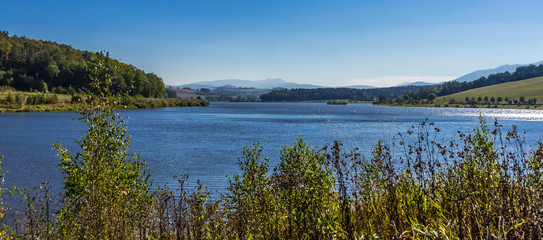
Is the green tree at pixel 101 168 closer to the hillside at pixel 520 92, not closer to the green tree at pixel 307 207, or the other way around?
the green tree at pixel 307 207

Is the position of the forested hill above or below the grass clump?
above

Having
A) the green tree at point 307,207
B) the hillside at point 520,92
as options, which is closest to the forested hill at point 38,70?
the green tree at point 307,207

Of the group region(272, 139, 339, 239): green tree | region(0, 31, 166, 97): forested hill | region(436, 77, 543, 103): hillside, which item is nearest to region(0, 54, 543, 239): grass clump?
region(272, 139, 339, 239): green tree

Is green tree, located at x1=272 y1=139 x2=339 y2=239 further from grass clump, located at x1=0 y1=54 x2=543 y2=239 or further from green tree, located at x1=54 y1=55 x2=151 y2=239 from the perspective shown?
green tree, located at x1=54 y1=55 x2=151 y2=239

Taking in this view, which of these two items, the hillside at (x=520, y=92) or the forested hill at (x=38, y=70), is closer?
the forested hill at (x=38, y=70)

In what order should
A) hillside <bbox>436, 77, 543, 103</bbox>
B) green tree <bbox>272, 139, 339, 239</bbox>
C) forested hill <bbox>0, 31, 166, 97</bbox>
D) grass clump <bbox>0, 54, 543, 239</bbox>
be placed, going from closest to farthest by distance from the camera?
grass clump <bbox>0, 54, 543, 239</bbox>, green tree <bbox>272, 139, 339, 239</bbox>, forested hill <bbox>0, 31, 166, 97</bbox>, hillside <bbox>436, 77, 543, 103</bbox>

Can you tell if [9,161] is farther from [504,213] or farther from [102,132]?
[504,213]

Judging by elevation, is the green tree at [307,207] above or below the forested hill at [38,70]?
below

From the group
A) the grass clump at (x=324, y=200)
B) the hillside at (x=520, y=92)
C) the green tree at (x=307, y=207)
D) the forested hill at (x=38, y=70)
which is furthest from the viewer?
the hillside at (x=520, y=92)

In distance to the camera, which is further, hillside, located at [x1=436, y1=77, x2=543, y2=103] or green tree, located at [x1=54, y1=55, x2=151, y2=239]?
hillside, located at [x1=436, y1=77, x2=543, y2=103]

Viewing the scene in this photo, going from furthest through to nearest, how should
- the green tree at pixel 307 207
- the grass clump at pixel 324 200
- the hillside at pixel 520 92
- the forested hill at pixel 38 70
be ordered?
the hillside at pixel 520 92, the forested hill at pixel 38 70, the green tree at pixel 307 207, the grass clump at pixel 324 200

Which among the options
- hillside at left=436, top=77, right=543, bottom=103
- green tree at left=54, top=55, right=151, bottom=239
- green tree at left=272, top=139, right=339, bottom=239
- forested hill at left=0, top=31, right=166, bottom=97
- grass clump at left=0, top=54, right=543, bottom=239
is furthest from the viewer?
hillside at left=436, top=77, right=543, bottom=103

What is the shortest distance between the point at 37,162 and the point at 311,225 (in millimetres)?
27176

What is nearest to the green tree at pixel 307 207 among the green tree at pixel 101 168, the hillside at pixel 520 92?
the green tree at pixel 101 168
